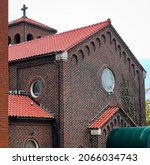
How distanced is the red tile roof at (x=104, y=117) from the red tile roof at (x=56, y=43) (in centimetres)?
477

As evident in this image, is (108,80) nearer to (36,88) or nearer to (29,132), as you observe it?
(36,88)

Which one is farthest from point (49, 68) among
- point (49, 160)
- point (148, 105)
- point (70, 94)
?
point (148, 105)

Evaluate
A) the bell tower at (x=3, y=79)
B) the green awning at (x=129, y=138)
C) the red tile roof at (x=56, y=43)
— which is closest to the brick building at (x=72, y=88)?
the red tile roof at (x=56, y=43)

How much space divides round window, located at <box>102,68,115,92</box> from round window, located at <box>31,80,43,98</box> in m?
4.24

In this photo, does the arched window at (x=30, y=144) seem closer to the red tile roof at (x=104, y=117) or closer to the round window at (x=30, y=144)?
the round window at (x=30, y=144)

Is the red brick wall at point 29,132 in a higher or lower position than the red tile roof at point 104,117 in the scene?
lower

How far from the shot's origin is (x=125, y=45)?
29.0 m

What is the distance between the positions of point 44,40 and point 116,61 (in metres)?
5.36

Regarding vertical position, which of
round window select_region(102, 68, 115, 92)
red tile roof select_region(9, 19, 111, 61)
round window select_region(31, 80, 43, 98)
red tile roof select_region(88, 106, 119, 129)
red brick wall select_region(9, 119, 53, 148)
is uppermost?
red tile roof select_region(9, 19, 111, 61)

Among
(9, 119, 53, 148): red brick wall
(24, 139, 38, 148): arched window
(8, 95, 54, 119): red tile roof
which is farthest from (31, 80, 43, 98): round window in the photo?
(24, 139, 38, 148): arched window

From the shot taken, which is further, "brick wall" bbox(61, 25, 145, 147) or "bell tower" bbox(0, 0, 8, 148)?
"brick wall" bbox(61, 25, 145, 147)

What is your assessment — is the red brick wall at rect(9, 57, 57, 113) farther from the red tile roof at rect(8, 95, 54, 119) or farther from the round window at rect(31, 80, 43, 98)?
the red tile roof at rect(8, 95, 54, 119)

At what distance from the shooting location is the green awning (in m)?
23.0

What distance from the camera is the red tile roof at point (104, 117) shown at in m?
24.2
